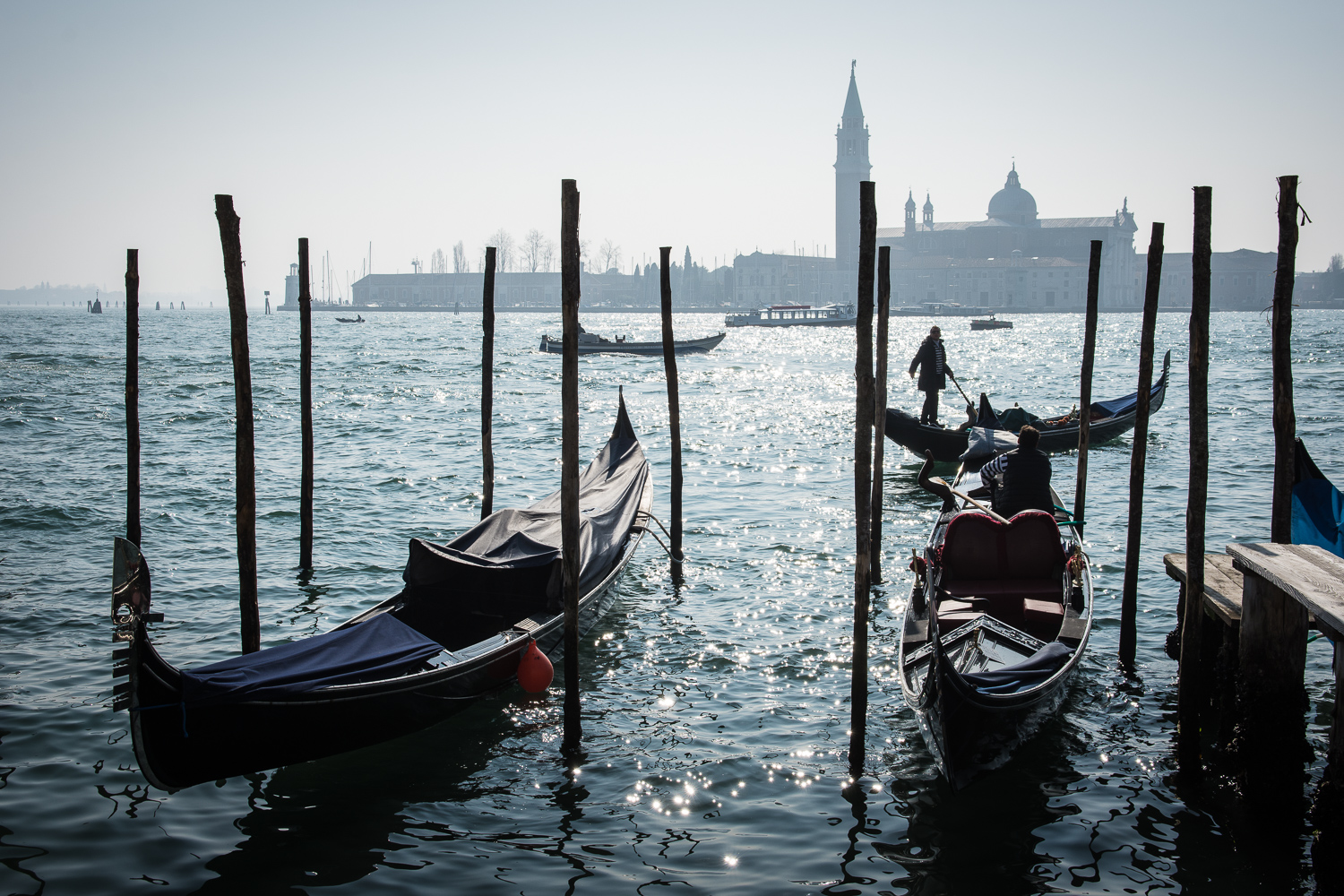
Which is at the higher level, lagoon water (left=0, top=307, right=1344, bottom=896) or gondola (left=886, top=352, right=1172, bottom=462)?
gondola (left=886, top=352, right=1172, bottom=462)

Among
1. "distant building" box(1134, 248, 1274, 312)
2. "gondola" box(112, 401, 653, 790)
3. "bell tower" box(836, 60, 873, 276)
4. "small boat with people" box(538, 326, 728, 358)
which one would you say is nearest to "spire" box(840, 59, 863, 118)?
"bell tower" box(836, 60, 873, 276)

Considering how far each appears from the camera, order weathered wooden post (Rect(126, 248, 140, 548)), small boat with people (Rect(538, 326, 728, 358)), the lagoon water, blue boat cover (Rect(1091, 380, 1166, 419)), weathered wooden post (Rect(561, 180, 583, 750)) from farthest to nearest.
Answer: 1. small boat with people (Rect(538, 326, 728, 358))
2. blue boat cover (Rect(1091, 380, 1166, 419))
3. weathered wooden post (Rect(126, 248, 140, 548))
4. weathered wooden post (Rect(561, 180, 583, 750))
5. the lagoon water

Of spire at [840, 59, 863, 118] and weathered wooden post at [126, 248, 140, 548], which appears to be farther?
spire at [840, 59, 863, 118]

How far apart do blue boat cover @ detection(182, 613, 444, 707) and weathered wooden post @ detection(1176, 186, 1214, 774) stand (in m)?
3.16

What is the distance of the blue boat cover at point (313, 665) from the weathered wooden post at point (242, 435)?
81 centimetres

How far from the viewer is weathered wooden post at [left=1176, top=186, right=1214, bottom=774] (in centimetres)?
414

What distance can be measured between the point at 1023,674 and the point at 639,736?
175 cm

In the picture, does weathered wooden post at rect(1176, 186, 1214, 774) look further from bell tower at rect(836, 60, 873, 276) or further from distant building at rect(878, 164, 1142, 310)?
bell tower at rect(836, 60, 873, 276)

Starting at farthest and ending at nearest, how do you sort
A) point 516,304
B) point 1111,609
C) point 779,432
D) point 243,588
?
point 516,304, point 779,432, point 1111,609, point 243,588

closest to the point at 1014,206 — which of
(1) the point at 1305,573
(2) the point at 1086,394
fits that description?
(2) the point at 1086,394

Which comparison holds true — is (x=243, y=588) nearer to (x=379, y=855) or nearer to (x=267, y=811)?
(x=267, y=811)

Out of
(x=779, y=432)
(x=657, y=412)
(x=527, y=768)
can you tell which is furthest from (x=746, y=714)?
(x=657, y=412)

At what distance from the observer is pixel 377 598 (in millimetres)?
6840

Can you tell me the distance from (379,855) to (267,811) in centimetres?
59
